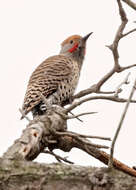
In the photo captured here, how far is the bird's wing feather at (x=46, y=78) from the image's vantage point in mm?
7484

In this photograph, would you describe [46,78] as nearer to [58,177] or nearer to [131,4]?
[131,4]

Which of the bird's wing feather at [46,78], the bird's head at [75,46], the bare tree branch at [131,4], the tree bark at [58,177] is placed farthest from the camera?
the bird's head at [75,46]

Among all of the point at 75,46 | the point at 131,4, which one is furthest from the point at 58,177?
the point at 75,46

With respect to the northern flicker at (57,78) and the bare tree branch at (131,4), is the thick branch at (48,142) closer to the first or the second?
the bare tree branch at (131,4)

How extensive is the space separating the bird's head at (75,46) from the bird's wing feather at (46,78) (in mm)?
411

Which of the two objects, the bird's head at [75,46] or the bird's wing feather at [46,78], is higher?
the bird's head at [75,46]

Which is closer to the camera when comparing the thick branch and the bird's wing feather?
the thick branch

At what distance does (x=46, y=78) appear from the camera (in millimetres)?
8391

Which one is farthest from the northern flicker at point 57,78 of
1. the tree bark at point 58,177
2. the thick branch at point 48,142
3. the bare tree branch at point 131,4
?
the tree bark at point 58,177

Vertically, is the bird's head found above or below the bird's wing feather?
above

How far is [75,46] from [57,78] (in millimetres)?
1907

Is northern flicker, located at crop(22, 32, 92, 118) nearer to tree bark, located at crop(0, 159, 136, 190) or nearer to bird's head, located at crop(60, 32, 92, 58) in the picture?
bird's head, located at crop(60, 32, 92, 58)

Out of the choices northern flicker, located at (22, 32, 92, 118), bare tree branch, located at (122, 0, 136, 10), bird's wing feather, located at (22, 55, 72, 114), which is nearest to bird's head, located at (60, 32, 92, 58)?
northern flicker, located at (22, 32, 92, 118)

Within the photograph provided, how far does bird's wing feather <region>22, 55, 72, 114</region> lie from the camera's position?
7.48 metres
